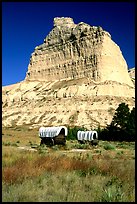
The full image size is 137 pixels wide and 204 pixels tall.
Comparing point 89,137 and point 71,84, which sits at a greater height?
point 71,84

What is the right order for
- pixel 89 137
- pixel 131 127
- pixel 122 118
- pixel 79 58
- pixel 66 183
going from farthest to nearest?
pixel 79 58 → pixel 122 118 → pixel 131 127 → pixel 89 137 → pixel 66 183

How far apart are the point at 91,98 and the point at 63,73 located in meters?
27.7

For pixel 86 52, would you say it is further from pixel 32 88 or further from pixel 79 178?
pixel 79 178

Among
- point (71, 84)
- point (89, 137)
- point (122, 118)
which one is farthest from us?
point (71, 84)

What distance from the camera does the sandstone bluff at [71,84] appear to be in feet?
260

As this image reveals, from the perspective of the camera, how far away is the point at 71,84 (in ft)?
327

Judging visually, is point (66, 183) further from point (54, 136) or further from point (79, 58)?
point (79, 58)

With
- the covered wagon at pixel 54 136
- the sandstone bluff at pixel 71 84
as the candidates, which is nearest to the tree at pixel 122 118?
the covered wagon at pixel 54 136

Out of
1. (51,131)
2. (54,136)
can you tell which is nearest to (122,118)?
(51,131)

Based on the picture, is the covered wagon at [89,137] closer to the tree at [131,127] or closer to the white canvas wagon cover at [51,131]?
the white canvas wagon cover at [51,131]

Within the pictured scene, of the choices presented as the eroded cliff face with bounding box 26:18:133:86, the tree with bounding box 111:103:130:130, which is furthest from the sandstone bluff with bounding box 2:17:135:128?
the tree with bounding box 111:103:130:130

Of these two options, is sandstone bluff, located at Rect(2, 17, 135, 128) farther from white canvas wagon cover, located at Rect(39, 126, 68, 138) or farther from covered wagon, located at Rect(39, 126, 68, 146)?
covered wagon, located at Rect(39, 126, 68, 146)

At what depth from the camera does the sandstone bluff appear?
79.2 meters

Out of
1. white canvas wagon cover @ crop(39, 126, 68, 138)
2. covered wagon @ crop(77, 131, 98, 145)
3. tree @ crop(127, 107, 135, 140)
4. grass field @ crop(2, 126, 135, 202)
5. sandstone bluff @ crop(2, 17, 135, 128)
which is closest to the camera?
grass field @ crop(2, 126, 135, 202)
